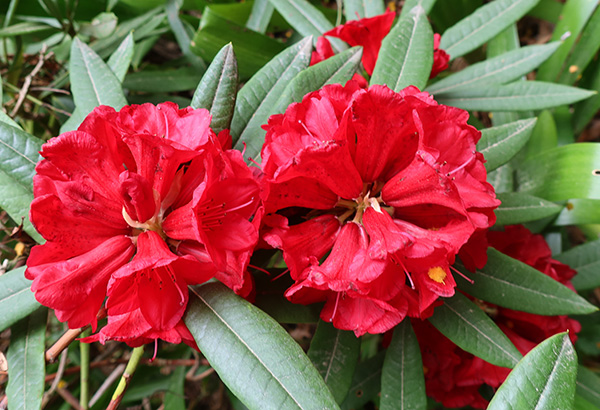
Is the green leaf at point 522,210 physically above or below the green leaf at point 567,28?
below

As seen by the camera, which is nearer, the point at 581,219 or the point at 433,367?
the point at 433,367

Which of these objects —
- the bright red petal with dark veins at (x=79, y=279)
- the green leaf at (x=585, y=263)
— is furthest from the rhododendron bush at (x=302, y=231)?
the green leaf at (x=585, y=263)

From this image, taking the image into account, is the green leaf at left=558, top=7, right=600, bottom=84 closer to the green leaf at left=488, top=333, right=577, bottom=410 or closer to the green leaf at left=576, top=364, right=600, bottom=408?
the green leaf at left=576, top=364, right=600, bottom=408

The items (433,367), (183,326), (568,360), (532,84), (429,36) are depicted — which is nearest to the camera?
(568,360)

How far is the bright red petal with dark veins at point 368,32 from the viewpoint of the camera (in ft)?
3.43

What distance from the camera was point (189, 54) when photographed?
1.52m

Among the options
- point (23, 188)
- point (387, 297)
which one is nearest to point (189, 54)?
point (23, 188)

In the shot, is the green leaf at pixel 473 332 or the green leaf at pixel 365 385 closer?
the green leaf at pixel 473 332

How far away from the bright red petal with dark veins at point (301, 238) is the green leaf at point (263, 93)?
0.94 feet

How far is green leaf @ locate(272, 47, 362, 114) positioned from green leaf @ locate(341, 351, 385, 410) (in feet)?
2.71

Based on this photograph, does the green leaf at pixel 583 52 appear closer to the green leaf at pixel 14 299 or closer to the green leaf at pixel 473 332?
the green leaf at pixel 473 332

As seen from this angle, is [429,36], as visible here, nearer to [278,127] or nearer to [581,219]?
[278,127]

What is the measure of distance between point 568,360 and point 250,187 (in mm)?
538

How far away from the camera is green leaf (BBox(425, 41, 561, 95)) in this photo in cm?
126
